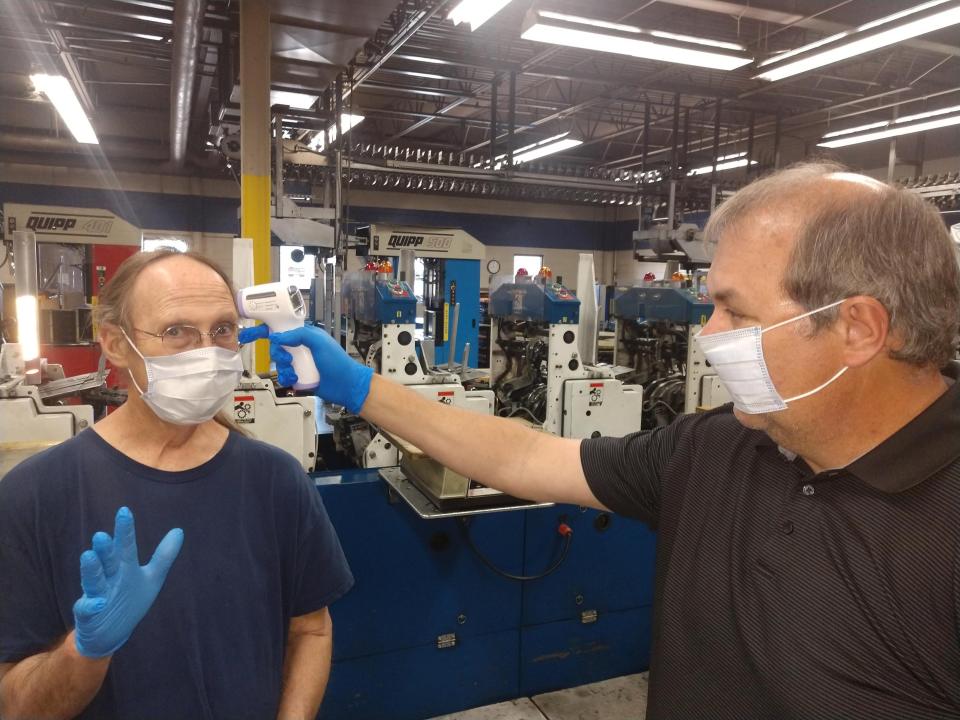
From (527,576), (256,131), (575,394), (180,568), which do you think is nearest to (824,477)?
(180,568)

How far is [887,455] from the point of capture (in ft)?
3.39

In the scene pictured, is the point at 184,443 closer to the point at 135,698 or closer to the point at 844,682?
the point at 135,698

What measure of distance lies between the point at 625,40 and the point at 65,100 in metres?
5.07

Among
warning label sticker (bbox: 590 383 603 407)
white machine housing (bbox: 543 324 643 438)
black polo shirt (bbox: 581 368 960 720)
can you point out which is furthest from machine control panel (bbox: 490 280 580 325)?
black polo shirt (bbox: 581 368 960 720)

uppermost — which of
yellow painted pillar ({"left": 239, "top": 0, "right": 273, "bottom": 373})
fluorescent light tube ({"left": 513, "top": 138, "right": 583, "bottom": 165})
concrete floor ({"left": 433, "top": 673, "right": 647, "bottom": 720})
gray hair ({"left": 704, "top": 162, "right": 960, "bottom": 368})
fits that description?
fluorescent light tube ({"left": 513, "top": 138, "right": 583, "bottom": 165})

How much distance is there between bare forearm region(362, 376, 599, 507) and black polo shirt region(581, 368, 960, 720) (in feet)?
0.72

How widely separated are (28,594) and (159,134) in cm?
1271

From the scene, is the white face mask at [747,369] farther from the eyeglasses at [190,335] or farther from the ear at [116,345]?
the ear at [116,345]

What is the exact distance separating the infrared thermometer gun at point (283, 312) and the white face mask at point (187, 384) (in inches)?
7.3

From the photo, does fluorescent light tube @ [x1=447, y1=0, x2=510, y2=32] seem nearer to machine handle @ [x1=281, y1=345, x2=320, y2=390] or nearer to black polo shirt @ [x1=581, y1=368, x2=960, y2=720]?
machine handle @ [x1=281, y1=345, x2=320, y2=390]

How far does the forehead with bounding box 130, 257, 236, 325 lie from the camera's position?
56.7 inches

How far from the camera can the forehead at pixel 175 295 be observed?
1.44 meters

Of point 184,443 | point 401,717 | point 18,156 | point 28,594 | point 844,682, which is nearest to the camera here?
point 844,682

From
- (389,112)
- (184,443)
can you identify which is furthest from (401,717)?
(389,112)
